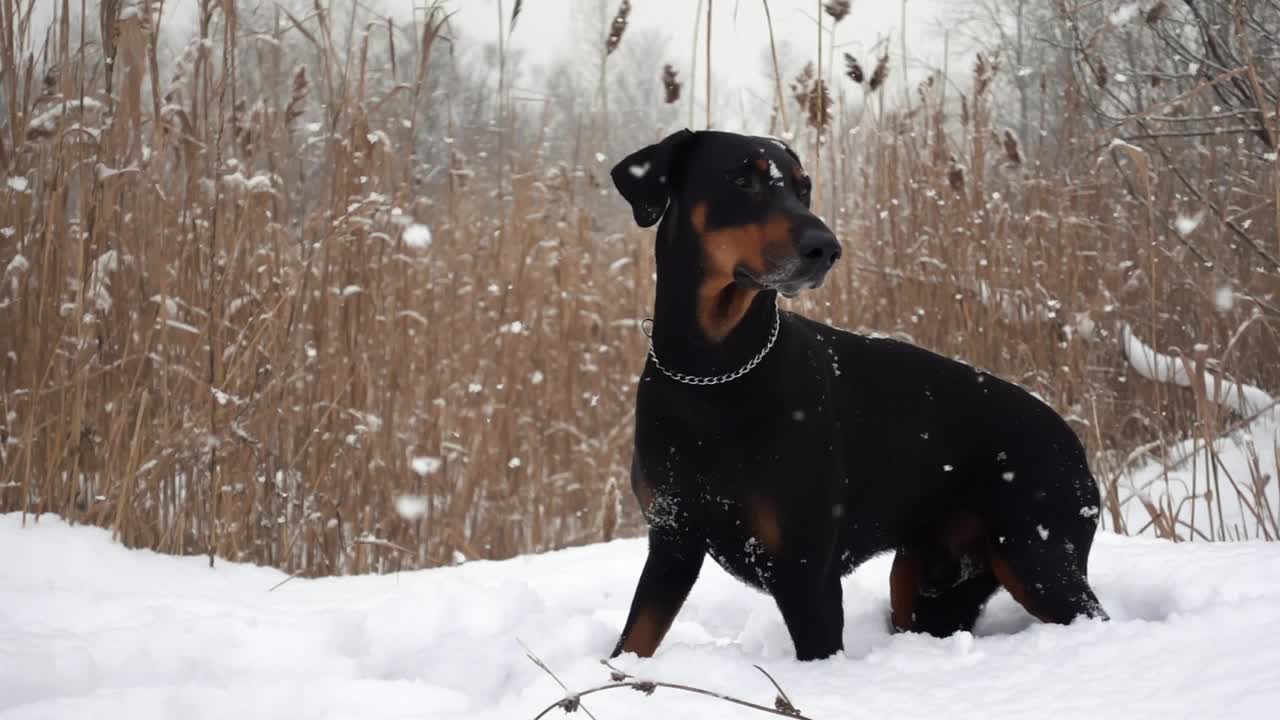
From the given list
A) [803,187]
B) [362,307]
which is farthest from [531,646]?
[362,307]

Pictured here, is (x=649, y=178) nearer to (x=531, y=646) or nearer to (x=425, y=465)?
(x=531, y=646)

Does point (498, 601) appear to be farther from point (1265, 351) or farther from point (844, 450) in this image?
point (1265, 351)

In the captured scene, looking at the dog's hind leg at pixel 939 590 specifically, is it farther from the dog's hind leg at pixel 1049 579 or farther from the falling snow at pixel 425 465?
the falling snow at pixel 425 465

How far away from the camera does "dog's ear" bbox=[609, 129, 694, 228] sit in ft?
7.60

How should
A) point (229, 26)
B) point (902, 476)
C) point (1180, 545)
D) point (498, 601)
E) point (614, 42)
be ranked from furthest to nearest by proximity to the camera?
point (614, 42), point (229, 26), point (1180, 545), point (498, 601), point (902, 476)

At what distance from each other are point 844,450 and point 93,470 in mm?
2459

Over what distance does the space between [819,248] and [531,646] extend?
1.15 meters

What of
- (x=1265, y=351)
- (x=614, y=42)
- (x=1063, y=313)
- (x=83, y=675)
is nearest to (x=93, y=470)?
(x=83, y=675)

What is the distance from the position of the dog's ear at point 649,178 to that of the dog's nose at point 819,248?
1.46 ft

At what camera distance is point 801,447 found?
2117 mm

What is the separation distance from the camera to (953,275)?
4.73 metres

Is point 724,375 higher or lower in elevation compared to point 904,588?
higher

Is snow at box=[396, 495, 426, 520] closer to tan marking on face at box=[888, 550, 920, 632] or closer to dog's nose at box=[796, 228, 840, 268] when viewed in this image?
tan marking on face at box=[888, 550, 920, 632]

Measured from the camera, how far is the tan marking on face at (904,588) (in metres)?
2.63
